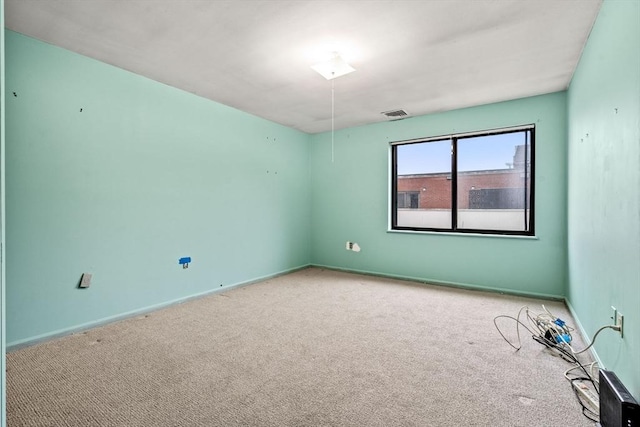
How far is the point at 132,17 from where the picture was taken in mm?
2180

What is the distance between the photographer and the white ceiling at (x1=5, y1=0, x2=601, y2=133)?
6.82ft

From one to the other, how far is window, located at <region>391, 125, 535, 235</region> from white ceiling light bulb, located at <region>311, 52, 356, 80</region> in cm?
222

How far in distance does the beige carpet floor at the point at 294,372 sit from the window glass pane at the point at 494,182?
4.18ft

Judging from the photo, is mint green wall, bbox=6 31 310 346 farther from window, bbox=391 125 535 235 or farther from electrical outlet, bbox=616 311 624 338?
electrical outlet, bbox=616 311 624 338

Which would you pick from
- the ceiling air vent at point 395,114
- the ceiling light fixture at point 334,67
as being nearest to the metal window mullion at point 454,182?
the ceiling air vent at point 395,114

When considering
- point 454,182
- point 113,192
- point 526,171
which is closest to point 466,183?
point 454,182

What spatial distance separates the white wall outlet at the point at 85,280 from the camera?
2.69 metres

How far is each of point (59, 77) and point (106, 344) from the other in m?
2.24

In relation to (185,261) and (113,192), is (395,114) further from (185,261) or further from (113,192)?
(113,192)

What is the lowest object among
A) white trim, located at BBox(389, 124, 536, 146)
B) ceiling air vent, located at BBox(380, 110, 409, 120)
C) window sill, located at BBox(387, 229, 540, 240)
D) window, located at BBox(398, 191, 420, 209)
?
window sill, located at BBox(387, 229, 540, 240)

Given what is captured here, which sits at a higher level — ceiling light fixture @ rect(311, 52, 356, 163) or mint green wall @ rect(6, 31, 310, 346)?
ceiling light fixture @ rect(311, 52, 356, 163)

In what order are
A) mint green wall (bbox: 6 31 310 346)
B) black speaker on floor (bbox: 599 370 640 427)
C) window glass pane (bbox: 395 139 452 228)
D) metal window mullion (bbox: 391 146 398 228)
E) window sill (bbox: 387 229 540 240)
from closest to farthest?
black speaker on floor (bbox: 599 370 640 427)
mint green wall (bbox: 6 31 310 346)
window sill (bbox: 387 229 540 240)
window glass pane (bbox: 395 139 452 228)
metal window mullion (bbox: 391 146 398 228)

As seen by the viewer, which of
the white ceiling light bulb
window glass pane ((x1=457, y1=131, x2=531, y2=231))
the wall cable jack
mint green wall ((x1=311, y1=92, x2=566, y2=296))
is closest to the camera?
the white ceiling light bulb

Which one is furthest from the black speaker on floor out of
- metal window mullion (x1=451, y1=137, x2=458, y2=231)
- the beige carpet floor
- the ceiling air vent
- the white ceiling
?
the ceiling air vent
